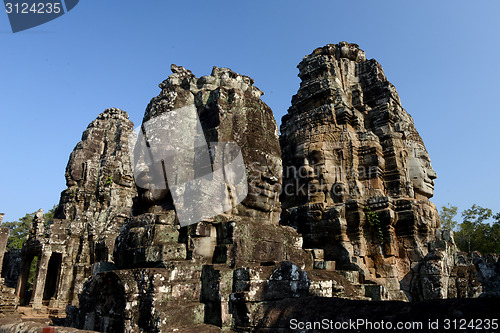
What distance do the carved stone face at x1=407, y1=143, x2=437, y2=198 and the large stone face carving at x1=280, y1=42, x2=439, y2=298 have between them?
0.03m

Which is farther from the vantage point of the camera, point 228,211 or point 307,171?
point 307,171

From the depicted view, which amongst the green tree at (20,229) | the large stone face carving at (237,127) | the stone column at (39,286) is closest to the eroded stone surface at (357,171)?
the large stone face carving at (237,127)

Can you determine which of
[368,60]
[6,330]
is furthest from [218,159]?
[368,60]

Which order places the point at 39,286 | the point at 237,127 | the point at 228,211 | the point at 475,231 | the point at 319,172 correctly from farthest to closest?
the point at 475,231, the point at 39,286, the point at 319,172, the point at 237,127, the point at 228,211

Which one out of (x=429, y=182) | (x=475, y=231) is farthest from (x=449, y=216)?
(x=429, y=182)

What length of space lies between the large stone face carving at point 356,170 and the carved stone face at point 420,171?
0.11ft

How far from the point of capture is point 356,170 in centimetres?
1248

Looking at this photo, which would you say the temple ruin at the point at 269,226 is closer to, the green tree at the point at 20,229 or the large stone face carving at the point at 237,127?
the large stone face carving at the point at 237,127

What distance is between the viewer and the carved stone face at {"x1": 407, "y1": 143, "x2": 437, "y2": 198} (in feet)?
40.9

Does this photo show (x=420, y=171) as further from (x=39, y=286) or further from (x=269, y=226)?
(x=39, y=286)

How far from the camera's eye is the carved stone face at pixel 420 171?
12.5 metres

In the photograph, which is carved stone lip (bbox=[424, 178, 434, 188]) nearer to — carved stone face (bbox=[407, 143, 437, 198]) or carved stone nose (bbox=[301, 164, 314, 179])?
carved stone face (bbox=[407, 143, 437, 198])

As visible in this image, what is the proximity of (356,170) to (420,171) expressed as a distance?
2.31m

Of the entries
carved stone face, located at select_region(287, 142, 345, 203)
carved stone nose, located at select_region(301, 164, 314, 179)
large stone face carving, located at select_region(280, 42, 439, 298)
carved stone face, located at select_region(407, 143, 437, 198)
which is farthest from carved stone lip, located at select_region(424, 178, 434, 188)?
carved stone nose, located at select_region(301, 164, 314, 179)
